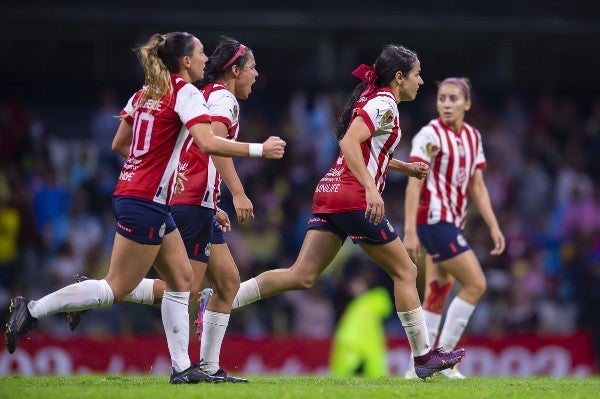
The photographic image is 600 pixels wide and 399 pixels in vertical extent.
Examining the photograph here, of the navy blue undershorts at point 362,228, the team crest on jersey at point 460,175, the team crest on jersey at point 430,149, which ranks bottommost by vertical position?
the navy blue undershorts at point 362,228

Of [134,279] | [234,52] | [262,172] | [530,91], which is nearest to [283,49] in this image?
[262,172]

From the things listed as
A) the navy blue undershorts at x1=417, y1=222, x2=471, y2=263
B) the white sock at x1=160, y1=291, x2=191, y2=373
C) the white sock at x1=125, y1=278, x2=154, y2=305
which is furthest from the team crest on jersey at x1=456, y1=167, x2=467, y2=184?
the white sock at x1=160, y1=291, x2=191, y2=373

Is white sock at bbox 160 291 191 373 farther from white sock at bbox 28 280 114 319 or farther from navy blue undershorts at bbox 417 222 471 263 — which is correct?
navy blue undershorts at bbox 417 222 471 263

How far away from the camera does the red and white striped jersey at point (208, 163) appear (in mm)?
7797

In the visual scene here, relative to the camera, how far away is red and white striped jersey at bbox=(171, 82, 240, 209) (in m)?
7.80

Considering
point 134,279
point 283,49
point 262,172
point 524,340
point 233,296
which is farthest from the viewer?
point 283,49

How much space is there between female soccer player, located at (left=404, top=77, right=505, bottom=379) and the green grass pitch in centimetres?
104

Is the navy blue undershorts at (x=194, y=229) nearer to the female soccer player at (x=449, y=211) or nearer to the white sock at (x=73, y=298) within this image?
the white sock at (x=73, y=298)

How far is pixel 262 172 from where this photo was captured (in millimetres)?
17469

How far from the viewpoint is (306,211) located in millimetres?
16797

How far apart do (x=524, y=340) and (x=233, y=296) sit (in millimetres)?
7812

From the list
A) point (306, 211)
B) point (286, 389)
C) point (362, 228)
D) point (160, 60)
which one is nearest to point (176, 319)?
point (286, 389)

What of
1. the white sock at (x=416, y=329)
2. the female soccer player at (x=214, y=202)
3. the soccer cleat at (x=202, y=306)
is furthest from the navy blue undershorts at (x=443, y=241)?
the soccer cleat at (x=202, y=306)

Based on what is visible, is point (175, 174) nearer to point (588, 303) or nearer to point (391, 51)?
point (391, 51)
